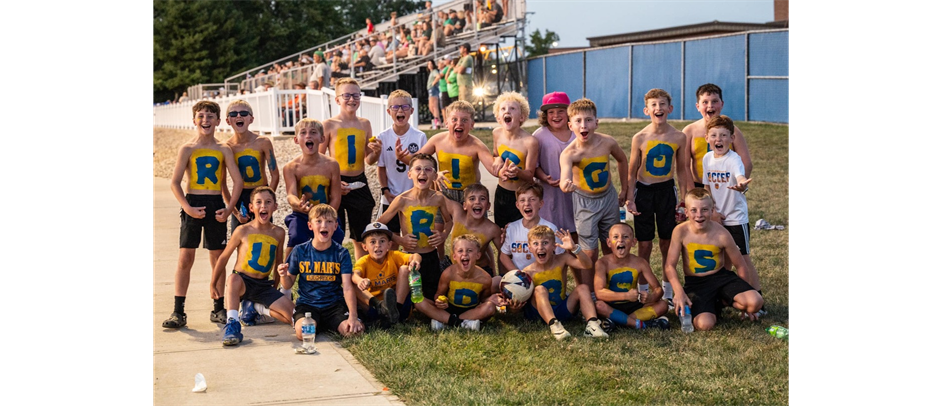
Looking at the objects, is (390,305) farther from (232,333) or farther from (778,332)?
(778,332)

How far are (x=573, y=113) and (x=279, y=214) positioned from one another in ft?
23.4

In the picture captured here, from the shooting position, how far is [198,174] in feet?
24.6

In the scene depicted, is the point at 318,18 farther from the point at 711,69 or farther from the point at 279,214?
the point at 279,214

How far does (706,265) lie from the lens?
283 inches

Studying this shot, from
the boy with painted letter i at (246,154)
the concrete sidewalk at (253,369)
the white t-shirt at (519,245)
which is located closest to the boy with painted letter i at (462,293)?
the white t-shirt at (519,245)

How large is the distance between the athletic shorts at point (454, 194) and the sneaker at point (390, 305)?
122 centimetres

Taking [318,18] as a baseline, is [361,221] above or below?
below

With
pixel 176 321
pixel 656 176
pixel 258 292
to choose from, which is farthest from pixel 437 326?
pixel 656 176

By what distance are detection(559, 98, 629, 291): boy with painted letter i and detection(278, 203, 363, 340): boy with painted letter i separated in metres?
1.86

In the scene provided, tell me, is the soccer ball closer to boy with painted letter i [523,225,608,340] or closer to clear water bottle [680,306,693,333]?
boy with painted letter i [523,225,608,340]

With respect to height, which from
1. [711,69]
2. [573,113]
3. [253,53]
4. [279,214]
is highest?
[253,53]

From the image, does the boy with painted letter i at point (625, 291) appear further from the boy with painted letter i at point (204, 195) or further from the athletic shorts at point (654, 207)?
the boy with painted letter i at point (204, 195)

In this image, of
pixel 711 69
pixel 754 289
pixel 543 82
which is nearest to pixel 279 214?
pixel 754 289
